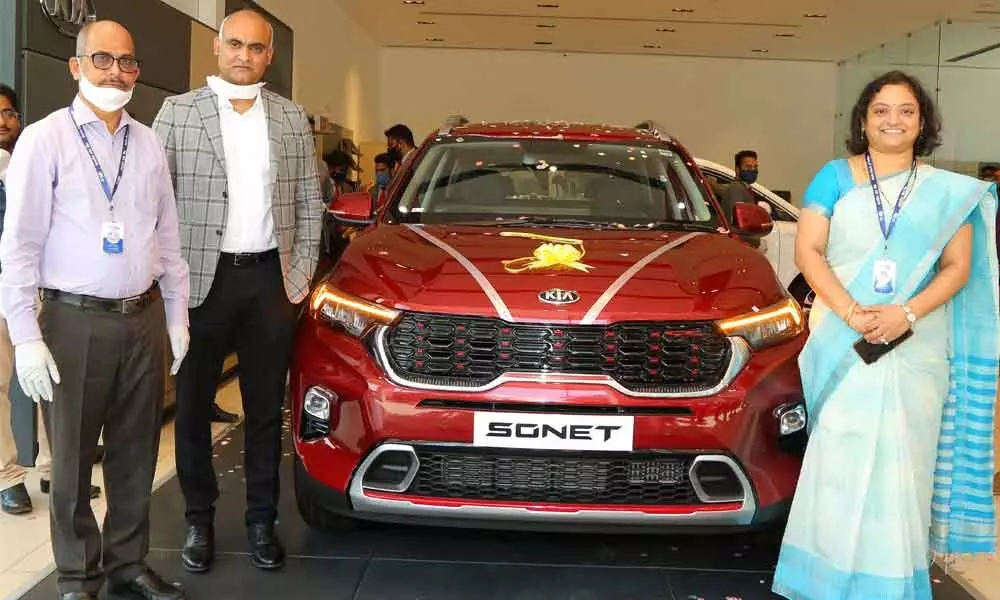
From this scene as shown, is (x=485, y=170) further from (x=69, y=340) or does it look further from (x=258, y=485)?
(x=69, y=340)

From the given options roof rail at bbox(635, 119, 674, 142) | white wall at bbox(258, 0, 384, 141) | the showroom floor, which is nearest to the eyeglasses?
the showroom floor

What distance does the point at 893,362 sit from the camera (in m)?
2.49

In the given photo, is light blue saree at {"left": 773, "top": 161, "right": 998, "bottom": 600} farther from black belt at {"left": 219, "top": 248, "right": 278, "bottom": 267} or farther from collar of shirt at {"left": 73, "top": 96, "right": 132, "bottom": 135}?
collar of shirt at {"left": 73, "top": 96, "right": 132, "bottom": 135}

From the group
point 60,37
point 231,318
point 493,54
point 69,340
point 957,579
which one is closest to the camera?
point 69,340

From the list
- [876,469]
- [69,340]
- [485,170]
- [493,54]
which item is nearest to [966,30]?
[493,54]

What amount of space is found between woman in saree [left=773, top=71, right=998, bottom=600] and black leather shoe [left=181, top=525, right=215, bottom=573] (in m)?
1.67

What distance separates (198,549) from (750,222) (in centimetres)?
209

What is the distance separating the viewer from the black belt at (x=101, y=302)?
243 cm

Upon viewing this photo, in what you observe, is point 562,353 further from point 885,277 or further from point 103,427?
point 103,427

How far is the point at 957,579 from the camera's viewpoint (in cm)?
308

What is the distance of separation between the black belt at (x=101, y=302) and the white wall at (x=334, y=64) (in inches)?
262

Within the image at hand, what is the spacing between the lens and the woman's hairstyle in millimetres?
2529

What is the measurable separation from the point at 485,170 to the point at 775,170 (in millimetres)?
14342

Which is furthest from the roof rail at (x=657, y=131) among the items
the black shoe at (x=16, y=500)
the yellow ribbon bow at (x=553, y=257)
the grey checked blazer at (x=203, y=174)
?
the black shoe at (x=16, y=500)
